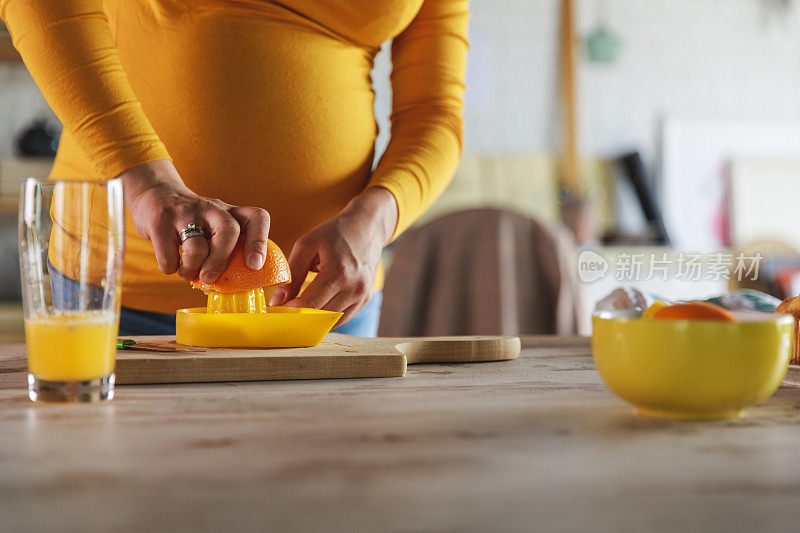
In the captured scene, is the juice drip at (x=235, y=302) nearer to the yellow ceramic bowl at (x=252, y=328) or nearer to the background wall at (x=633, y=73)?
the yellow ceramic bowl at (x=252, y=328)

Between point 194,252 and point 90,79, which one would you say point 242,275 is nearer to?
point 194,252

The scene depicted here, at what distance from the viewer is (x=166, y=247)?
85 centimetres

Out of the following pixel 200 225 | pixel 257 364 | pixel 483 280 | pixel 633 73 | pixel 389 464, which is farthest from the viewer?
pixel 633 73

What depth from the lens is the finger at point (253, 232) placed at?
82 centimetres

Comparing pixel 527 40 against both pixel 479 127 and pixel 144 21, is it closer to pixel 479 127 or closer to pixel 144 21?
pixel 479 127

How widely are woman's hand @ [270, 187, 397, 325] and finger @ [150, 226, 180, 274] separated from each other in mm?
159

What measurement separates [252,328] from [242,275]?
7 cm

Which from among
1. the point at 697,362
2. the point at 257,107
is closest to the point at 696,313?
the point at 697,362

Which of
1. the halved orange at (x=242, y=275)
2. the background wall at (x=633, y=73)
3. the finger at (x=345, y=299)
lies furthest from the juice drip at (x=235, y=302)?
the background wall at (x=633, y=73)

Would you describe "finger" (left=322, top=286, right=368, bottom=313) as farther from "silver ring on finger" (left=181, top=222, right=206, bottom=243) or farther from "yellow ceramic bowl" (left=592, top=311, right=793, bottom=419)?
"yellow ceramic bowl" (left=592, top=311, right=793, bottom=419)

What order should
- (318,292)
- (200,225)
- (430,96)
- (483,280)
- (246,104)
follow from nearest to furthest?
(200,225), (318,292), (246,104), (430,96), (483,280)

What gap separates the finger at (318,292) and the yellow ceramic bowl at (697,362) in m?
0.47

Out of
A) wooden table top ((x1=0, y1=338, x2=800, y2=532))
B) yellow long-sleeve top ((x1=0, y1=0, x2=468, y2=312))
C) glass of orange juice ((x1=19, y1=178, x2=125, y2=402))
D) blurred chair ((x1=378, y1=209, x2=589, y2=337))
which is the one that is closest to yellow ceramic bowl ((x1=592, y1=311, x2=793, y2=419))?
wooden table top ((x1=0, y1=338, x2=800, y2=532))

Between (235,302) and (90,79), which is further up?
(90,79)
